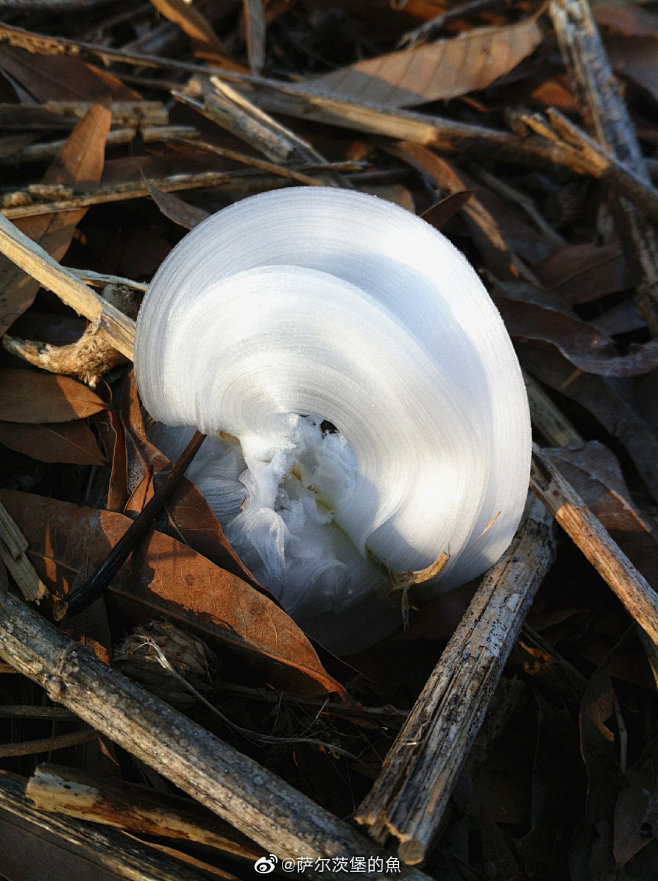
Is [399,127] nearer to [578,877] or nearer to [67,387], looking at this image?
[67,387]

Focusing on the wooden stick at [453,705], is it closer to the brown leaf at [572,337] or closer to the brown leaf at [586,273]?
the brown leaf at [572,337]

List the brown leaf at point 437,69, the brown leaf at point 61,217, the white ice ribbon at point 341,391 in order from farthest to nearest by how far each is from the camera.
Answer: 1. the brown leaf at point 437,69
2. the brown leaf at point 61,217
3. the white ice ribbon at point 341,391

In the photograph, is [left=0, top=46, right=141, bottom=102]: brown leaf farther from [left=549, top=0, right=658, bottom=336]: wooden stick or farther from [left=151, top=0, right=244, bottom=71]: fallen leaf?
[left=549, top=0, right=658, bottom=336]: wooden stick

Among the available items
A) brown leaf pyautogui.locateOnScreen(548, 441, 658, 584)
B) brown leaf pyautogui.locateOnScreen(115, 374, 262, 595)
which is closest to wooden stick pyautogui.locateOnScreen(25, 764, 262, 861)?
brown leaf pyautogui.locateOnScreen(115, 374, 262, 595)

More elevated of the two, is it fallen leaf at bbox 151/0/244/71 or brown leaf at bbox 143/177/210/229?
fallen leaf at bbox 151/0/244/71

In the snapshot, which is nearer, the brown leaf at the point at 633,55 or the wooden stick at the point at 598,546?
the wooden stick at the point at 598,546

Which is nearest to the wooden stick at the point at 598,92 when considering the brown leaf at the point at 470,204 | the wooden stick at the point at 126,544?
→ the brown leaf at the point at 470,204
